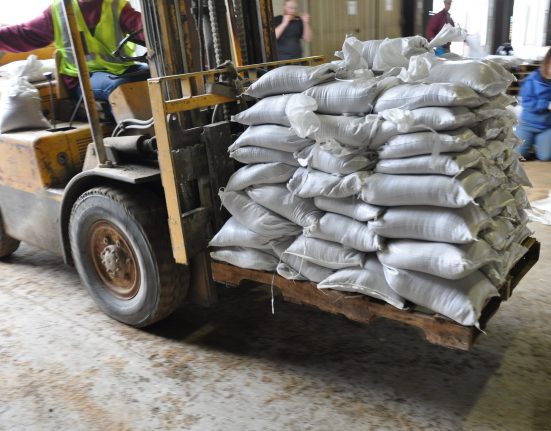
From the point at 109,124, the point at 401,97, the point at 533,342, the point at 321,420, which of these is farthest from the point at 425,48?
the point at 109,124

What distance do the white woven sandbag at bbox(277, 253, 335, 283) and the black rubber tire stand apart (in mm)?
3103

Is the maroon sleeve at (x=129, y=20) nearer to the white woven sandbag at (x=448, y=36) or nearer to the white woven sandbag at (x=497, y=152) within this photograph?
the white woven sandbag at (x=448, y=36)

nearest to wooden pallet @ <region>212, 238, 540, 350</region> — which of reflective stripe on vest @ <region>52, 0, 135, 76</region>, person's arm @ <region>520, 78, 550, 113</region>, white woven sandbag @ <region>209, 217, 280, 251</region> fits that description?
white woven sandbag @ <region>209, 217, 280, 251</region>

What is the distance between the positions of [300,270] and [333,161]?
606mm

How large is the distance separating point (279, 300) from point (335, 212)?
60.8 inches

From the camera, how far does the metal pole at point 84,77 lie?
334 centimetres

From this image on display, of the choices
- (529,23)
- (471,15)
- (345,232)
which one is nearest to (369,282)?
(345,232)

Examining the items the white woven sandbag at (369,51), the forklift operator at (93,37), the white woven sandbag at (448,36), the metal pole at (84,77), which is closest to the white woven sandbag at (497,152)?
the white woven sandbag at (448,36)

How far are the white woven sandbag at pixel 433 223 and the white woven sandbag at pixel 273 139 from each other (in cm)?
58

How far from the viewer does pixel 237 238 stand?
9.91ft

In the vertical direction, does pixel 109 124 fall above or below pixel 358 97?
below

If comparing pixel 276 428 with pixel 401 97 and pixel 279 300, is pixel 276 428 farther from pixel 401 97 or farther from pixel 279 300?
pixel 401 97

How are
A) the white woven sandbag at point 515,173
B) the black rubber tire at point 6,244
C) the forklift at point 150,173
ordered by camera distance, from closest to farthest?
1. the white woven sandbag at point 515,173
2. the forklift at point 150,173
3. the black rubber tire at point 6,244

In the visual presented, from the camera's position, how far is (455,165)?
2242 mm
